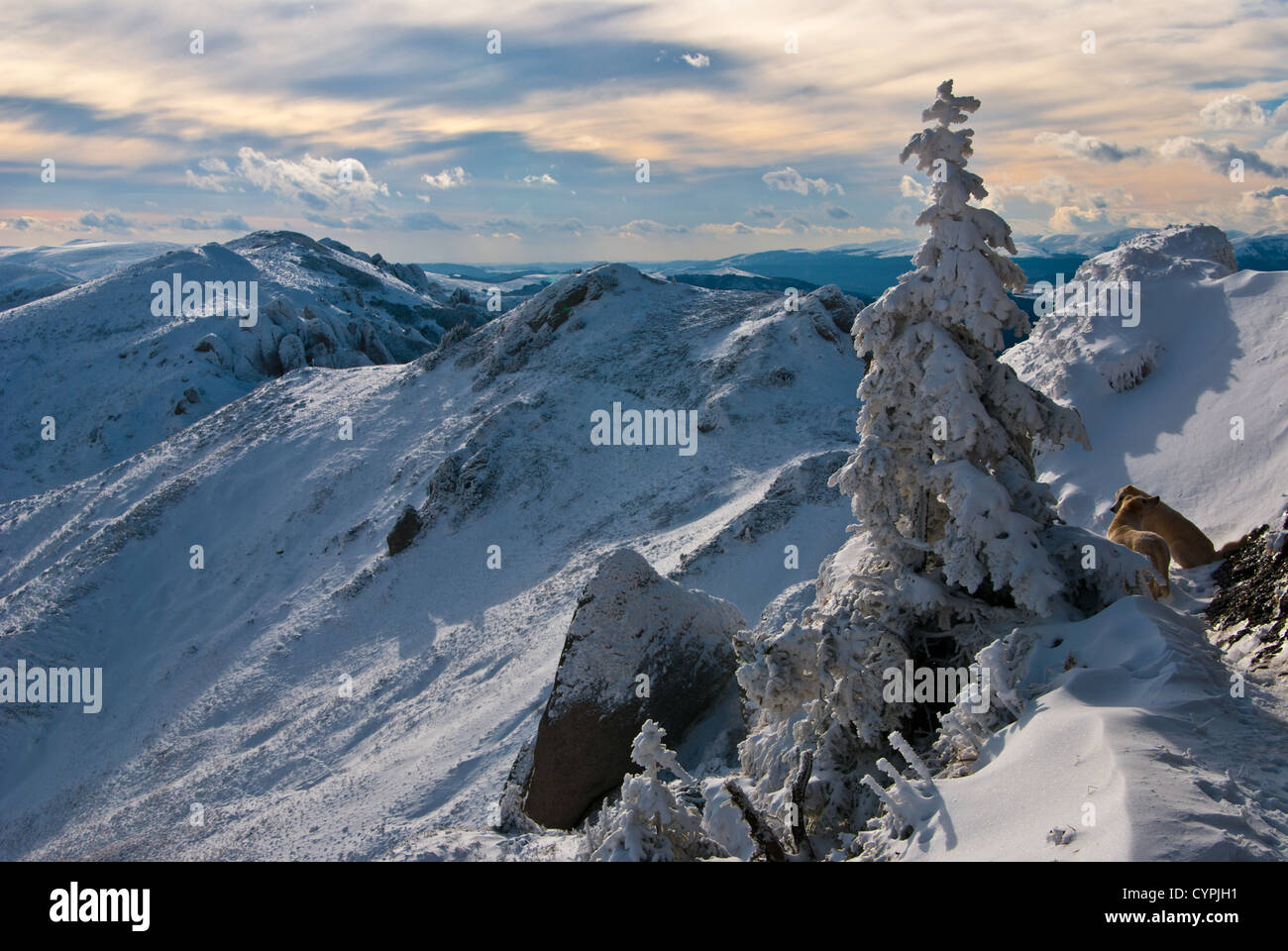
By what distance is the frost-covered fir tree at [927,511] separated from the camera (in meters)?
11.0

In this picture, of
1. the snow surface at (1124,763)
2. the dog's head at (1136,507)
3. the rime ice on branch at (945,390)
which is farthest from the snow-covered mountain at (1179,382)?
the snow surface at (1124,763)

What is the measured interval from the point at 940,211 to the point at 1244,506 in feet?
37.4

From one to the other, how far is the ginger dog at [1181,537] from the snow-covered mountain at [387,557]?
10653 mm

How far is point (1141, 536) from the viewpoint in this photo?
14.6 metres

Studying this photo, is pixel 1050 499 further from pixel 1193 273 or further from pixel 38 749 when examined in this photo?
pixel 38 749

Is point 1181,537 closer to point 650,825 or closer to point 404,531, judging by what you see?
point 650,825

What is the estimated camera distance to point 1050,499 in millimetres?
12086

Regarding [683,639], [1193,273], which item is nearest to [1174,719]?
[683,639]

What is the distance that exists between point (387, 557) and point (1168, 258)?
3337cm

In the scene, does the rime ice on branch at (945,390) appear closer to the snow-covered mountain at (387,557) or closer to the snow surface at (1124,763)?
the snow surface at (1124,763)

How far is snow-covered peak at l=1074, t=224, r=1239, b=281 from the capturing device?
27156mm

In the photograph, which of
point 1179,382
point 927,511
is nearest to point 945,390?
point 927,511

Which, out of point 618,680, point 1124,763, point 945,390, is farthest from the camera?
point 618,680

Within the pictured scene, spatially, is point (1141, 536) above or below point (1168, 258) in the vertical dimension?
below
